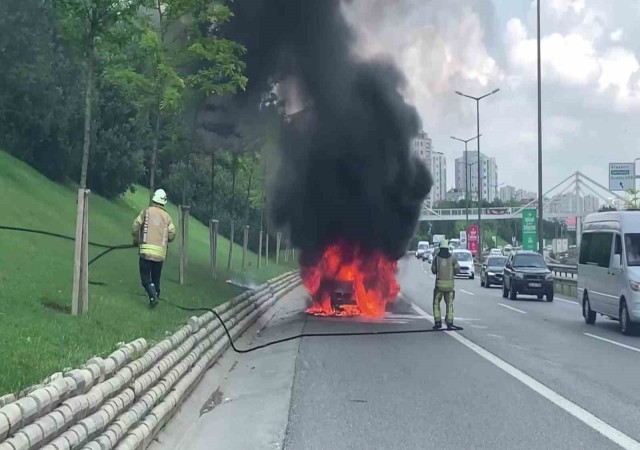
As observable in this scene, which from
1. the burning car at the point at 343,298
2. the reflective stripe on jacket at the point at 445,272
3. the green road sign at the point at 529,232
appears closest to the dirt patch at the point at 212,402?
the reflective stripe on jacket at the point at 445,272

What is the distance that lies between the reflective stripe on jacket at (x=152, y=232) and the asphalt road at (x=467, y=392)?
8.62 feet

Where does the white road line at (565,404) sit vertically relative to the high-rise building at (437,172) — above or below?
below

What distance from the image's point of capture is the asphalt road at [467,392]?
7426 millimetres

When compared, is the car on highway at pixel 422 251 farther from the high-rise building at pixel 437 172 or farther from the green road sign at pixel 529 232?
the green road sign at pixel 529 232

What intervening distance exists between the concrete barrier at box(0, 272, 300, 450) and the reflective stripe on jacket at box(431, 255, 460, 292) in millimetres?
6627

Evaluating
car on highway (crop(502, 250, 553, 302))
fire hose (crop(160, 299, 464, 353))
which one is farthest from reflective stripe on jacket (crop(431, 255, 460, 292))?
car on highway (crop(502, 250, 553, 302))

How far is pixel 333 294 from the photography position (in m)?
20.7

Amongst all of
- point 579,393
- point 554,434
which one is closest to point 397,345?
point 579,393

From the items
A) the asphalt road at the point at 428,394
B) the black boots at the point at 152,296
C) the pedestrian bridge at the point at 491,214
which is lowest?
the asphalt road at the point at 428,394

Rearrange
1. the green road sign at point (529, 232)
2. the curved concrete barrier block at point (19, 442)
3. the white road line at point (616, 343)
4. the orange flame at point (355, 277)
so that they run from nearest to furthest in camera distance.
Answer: the curved concrete barrier block at point (19, 442), the white road line at point (616, 343), the orange flame at point (355, 277), the green road sign at point (529, 232)

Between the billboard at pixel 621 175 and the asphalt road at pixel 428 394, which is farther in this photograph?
the billboard at pixel 621 175

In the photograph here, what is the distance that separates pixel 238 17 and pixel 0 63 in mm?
11195

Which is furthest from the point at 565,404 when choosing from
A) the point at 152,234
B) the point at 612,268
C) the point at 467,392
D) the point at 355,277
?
the point at 355,277

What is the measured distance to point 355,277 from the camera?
21.4 metres
